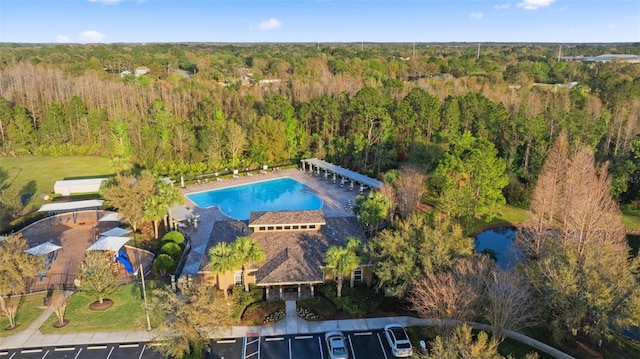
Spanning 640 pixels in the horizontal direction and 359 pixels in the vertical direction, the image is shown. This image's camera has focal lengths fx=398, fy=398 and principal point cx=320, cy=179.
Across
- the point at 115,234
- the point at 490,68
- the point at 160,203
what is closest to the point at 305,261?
the point at 160,203

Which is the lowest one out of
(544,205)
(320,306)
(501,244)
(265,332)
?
(501,244)

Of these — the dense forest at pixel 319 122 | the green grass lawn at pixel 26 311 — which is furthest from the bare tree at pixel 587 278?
the green grass lawn at pixel 26 311

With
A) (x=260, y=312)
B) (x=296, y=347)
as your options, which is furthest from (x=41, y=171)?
(x=296, y=347)

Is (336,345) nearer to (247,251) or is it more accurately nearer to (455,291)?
(455,291)

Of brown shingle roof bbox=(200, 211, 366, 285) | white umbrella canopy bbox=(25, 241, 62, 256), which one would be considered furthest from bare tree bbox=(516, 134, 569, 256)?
white umbrella canopy bbox=(25, 241, 62, 256)

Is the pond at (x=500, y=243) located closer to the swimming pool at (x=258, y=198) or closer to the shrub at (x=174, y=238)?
the swimming pool at (x=258, y=198)

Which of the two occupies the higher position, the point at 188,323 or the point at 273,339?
the point at 188,323

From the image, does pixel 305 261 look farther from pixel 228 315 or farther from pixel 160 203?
pixel 160 203

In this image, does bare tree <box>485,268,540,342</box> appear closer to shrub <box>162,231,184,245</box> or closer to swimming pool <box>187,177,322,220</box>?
shrub <box>162,231,184,245</box>
